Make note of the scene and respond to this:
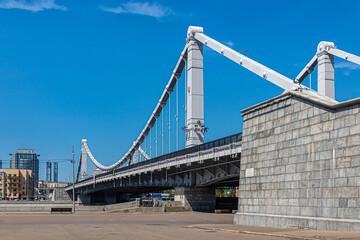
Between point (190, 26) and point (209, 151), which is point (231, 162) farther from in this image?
point (190, 26)

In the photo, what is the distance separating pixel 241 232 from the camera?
21.6 m

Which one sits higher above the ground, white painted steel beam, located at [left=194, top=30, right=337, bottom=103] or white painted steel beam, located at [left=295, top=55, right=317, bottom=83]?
white painted steel beam, located at [left=295, top=55, right=317, bottom=83]

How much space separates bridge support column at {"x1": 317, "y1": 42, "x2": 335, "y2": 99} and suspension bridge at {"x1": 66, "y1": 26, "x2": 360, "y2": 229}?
0.11 m

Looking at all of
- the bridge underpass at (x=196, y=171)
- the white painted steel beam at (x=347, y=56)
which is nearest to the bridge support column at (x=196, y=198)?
the bridge underpass at (x=196, y=171)

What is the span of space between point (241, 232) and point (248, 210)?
599 centimetres

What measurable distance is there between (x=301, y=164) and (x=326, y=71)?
123 ft

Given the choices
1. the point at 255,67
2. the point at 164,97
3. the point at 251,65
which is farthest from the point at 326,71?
the point at 164,97

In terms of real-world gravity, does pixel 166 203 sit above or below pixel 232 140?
below

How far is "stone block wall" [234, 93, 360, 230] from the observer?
20.0 meters

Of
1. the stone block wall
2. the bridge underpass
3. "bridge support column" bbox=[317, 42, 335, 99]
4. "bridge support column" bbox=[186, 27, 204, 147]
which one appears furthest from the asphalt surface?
"bridge support column" bbox=[317, 42, 335, 99]

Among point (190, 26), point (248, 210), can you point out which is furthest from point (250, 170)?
point (190, 26)

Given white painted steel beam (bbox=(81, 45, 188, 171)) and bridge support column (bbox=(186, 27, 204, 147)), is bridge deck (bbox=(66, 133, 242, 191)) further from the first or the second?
white painted steel beam (bbox=(81, 45, 188, 171))

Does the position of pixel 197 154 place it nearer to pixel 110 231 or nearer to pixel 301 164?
pixel 110 231

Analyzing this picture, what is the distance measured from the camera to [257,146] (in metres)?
26.9
